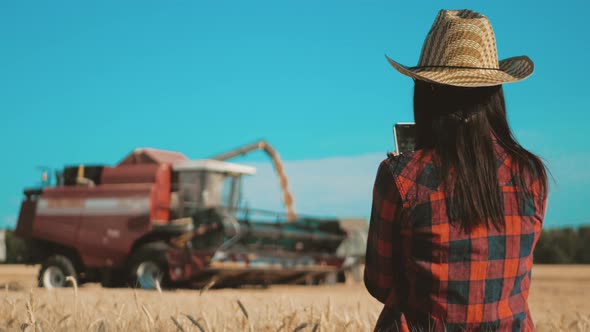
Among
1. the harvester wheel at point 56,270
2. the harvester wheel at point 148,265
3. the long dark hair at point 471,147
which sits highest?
the long dark hair at point 471,147

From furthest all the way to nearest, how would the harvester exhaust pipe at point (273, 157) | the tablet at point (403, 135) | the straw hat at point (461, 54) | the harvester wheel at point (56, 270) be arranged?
the harvester exhaust pipe at point (273, 157), the harvester wheel at point (56, 270), the tablet at point (403, 135), the straw hat at point (461, 54)

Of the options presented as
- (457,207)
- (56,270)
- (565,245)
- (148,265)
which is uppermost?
(457,207)

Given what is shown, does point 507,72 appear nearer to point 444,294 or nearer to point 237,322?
point 444,294

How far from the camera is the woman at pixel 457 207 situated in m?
2.02

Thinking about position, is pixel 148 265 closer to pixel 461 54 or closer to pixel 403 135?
pixel 403 135

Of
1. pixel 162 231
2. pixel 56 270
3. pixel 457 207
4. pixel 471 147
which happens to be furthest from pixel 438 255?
pixel 56 270

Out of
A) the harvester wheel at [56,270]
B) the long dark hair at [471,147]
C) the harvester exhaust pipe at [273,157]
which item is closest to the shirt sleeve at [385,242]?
the long dark hair at [471,147]

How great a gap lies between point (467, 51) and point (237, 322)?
57.2 inches

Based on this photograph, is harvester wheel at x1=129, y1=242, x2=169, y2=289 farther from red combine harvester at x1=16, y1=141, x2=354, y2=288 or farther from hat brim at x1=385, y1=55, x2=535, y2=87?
hat brim at x1=385, y1=55, x2=535, y2=87

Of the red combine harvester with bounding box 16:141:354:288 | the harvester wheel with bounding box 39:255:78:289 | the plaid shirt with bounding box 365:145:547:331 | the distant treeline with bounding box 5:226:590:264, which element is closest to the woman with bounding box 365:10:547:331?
the plaid shirt with bounding box 365:145:547:331

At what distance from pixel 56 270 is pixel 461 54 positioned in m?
14.2

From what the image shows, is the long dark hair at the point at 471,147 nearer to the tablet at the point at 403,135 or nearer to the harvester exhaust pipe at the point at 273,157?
the tablet at the point at 403,135

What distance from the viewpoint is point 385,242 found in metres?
2.13

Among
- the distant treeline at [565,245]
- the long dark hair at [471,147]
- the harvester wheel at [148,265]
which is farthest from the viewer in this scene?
the distant treeline at [565,245]
